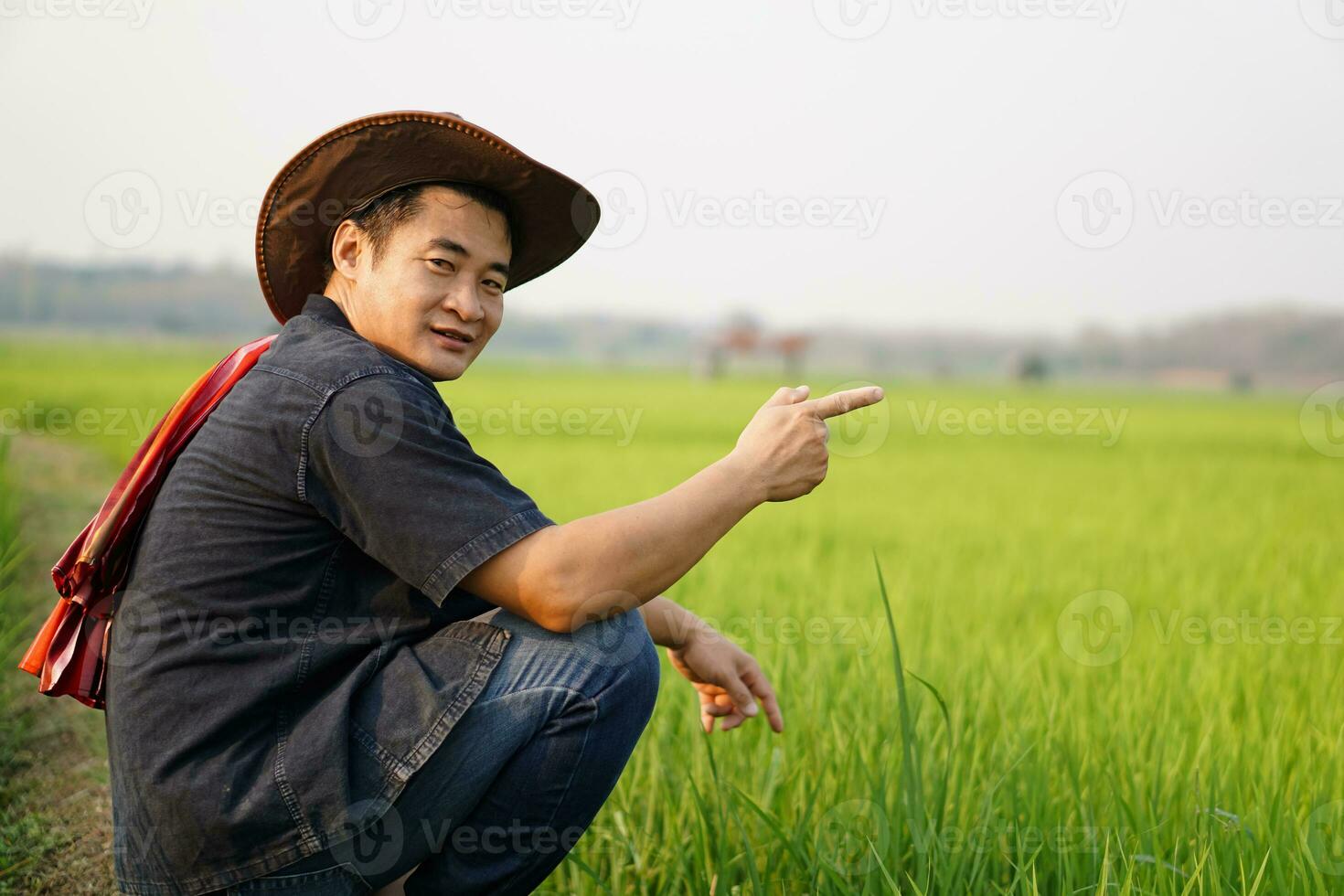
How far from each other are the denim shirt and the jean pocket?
2 centimetres

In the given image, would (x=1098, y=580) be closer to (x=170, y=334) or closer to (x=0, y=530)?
(x=0, y=530)

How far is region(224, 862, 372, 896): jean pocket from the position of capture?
142 cm

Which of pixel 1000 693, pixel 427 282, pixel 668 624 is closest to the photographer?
pixel 427 282

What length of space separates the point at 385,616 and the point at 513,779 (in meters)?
0.27

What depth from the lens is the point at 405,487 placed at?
1.35 meters

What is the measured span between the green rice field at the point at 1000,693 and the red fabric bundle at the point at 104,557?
0.82 meters

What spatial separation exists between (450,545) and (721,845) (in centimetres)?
74

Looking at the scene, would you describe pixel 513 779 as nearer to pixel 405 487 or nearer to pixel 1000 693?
pixel 405 487

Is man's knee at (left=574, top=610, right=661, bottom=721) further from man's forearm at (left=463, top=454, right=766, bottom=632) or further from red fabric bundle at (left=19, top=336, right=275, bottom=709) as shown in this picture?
red fabric bundle at (left=19, top=336, right=275, bottom=709)

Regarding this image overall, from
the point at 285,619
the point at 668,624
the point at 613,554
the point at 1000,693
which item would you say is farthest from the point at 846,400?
the point at 1000,693

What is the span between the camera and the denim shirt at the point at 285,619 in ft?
4.49

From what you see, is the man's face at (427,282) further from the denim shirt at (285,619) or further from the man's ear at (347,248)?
the denim shirt at (285,619)

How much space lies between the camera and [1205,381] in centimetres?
7506

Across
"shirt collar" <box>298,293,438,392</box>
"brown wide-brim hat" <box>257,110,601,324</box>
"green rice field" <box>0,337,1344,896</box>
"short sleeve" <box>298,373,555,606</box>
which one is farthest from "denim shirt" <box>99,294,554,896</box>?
"green rice field" <box>0,337,1344,896</box>
